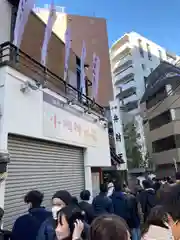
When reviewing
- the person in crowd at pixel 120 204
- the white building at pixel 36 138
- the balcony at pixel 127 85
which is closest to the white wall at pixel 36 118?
the white building at pixel 36 138

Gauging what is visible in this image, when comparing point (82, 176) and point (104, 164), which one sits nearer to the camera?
point (82, 176)

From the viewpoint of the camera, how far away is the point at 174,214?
2.06m

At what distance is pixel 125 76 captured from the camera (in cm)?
4275

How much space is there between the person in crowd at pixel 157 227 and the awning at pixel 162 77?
2648cm

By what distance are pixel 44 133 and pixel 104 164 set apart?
4.82 metres

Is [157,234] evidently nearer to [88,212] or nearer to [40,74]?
[88,212]

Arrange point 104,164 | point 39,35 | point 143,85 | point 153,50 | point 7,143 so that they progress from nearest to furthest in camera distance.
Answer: point 7,143 → point 39,35 → point 104,164 → point 143,85 → point 153,50

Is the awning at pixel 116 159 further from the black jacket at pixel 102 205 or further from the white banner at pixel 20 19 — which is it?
the white banner at pixel 20 19

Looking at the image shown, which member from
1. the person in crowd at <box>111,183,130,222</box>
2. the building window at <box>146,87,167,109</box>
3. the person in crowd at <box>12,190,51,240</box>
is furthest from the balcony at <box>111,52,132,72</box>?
the person in crowd at <box>12,190,51,240</box>

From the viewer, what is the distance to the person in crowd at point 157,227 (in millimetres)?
1830

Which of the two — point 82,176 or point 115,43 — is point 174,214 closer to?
point 82,176

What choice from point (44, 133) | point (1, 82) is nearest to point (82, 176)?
point (44, 133)

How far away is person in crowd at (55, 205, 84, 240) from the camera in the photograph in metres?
2.17

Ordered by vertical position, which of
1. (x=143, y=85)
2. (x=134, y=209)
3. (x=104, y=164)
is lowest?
(x=134, y=209)
